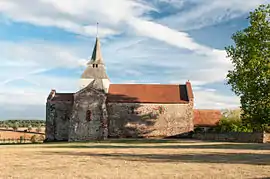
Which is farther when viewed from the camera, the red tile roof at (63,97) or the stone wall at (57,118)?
the red tile roof at (63,97)

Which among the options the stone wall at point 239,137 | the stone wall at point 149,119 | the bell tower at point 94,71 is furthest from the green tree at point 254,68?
the bell tower at point 94,71

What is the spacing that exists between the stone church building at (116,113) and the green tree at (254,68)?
60.1ft

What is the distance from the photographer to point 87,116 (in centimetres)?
4819

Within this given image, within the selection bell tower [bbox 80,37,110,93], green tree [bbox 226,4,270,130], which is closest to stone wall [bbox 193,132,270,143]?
green tree [bbox 226,4,270,130]

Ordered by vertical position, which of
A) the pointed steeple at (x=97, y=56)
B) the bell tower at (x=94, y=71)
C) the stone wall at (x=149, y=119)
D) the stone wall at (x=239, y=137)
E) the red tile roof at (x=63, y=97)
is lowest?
the stone wall at (x=239, y=137)

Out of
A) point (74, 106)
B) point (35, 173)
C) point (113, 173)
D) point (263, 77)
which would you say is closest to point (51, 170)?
point (35, 173)

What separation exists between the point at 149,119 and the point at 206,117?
9373mm

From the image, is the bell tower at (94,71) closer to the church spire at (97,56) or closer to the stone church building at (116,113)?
the church spire at (97,56)

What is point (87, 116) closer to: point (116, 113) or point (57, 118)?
point (116, 113)

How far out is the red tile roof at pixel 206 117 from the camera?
5072 cm

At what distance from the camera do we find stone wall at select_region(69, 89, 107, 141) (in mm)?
47781

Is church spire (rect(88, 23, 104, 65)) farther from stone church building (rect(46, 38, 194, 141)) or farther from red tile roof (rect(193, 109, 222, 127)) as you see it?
red tile roof (rect(193, 109, 222, 127))

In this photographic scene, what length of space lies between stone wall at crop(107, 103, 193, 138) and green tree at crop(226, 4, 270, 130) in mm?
17919

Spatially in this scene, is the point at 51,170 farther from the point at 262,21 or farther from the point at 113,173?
the point at 262,21
